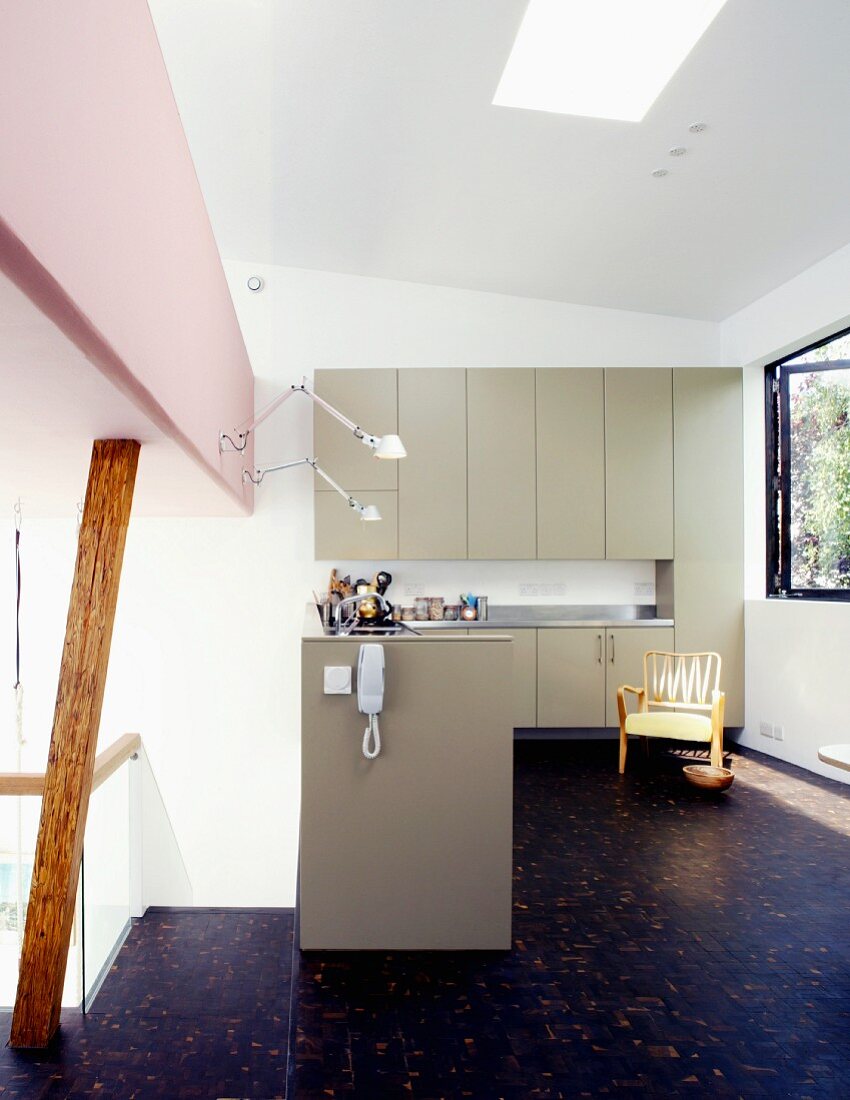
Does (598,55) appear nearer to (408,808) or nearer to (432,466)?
(432,466)

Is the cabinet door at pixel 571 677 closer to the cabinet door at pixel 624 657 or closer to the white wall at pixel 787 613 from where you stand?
the cabinet door at pixel 624 657

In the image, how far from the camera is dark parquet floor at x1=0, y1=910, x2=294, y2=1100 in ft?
6.75

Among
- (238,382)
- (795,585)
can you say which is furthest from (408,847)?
(795,585)

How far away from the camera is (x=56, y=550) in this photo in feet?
19.3

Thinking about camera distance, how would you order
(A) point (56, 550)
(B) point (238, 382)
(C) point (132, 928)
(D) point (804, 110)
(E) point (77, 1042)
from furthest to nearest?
(A) point (56, 550) → (B) point (238, 382) → (D) point (804, 110) → (C) point (132, 928) → (E) point (77, 1042)

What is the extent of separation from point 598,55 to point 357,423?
2766mm

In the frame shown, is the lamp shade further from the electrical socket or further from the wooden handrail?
the electrical socket

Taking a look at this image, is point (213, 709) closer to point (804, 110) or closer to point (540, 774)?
point (540, 774)

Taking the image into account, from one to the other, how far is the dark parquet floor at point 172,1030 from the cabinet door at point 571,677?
271 cm

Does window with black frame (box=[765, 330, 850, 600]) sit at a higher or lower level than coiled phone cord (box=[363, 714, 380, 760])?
higher

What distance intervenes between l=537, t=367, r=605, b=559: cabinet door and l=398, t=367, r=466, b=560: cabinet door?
1.93 ft

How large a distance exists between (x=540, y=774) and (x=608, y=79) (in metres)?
3.80

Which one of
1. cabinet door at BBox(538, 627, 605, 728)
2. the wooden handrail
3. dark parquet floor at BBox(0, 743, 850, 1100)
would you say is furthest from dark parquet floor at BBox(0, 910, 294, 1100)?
cabinet door at BBox(538, 627, 605, 728)

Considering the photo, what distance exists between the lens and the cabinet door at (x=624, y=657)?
5.44 metres
